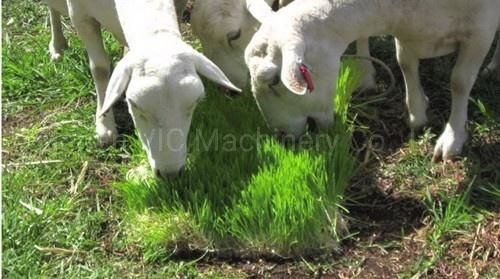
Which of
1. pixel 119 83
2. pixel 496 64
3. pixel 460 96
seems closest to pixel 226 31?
pixel 119 83

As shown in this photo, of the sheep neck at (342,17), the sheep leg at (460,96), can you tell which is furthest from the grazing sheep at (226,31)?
the sheep leg at (460,96)

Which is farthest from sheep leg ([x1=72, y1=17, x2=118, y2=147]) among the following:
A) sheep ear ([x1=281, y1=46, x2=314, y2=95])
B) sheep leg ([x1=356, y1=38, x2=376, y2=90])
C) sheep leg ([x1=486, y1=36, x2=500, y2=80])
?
sheep leg ([x1=486, y1=36, x2=500, y2=80])

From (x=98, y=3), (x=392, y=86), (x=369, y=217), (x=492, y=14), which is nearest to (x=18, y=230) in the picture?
(x=98, y=3)

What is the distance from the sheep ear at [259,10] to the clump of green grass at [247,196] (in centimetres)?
59

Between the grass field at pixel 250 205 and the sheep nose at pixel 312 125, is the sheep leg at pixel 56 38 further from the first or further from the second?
the sheep nose at pixel 312 125

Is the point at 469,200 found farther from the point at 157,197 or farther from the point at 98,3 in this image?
the point at 98,3

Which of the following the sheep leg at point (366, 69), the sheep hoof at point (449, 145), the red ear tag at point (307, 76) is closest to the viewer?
the red ear tag at point (307, 76)

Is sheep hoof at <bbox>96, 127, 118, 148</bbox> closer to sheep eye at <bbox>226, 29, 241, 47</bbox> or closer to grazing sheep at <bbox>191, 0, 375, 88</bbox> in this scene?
grazing sheep at <bbox>191, 0, 375, 88</bbox>

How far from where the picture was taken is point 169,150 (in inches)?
163

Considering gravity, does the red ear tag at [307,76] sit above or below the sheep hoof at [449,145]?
above

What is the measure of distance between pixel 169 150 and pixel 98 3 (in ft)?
3.60

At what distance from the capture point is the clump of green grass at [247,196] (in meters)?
4.08

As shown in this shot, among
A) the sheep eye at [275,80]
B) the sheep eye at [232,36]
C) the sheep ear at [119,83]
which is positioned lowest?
the sheep eye at [275,80]

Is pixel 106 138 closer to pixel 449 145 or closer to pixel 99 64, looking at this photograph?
pixel 99 64
